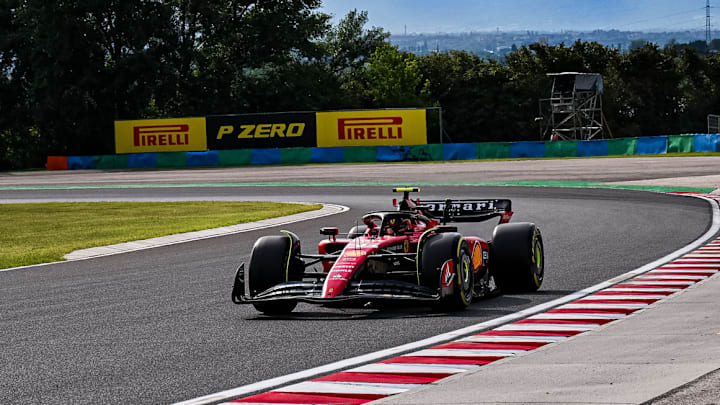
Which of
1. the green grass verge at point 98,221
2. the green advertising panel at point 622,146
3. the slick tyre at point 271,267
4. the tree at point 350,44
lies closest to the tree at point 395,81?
the tree at point 350,44

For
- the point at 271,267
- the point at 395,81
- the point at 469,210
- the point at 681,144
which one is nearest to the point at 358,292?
the point at 271,267

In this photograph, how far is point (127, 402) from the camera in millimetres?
6352

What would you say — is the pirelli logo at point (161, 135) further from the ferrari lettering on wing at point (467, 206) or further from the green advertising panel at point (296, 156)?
the ferrari lettering on wing at point (467, 206)

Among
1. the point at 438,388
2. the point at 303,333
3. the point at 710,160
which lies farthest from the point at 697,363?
Result: the point at 710,160

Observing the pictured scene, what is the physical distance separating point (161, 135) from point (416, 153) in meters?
14.6

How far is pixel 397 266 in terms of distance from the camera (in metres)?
10.5

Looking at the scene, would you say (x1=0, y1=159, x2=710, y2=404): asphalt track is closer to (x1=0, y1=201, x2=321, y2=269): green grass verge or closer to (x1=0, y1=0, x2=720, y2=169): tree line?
(x1=0, y1=201, x2=321, y2=269): green grass verge

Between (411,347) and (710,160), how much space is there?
110ft

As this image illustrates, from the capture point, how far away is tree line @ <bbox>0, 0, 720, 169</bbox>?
215 feet

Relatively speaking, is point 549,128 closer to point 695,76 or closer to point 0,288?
point 695,76

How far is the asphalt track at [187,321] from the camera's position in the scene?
7074mm

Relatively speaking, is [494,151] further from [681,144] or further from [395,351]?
[395,351]

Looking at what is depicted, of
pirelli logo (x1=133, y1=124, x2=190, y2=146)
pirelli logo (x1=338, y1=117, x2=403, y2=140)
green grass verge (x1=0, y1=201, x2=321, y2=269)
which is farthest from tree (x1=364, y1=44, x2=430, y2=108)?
green grass verge (x1=0, y1=201, x2=321, y2=269)

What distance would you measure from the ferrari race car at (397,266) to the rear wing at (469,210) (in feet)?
0.85
